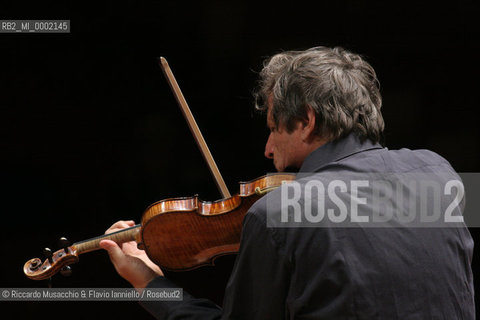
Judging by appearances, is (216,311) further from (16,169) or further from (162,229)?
(16,169)

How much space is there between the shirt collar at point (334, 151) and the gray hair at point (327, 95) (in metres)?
0.02

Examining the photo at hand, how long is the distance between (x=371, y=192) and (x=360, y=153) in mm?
117

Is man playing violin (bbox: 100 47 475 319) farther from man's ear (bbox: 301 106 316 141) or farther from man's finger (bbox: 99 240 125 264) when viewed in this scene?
man's finger (bbox: 99 240 125 264)

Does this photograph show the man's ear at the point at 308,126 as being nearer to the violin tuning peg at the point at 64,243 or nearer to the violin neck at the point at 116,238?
the violin neck at the point at 116,238

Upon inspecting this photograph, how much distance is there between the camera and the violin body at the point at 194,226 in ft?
4.71

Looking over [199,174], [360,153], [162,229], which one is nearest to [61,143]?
[199,174]

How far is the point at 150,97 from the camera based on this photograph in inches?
79.4

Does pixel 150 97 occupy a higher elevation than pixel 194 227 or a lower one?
higher

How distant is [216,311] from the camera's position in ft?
3.94

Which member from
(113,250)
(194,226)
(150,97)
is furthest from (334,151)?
(150,97)

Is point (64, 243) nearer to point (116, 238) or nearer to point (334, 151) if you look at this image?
point (116, 238)

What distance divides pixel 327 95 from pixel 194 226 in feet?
1.59

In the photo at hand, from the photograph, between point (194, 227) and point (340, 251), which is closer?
point (340, 251)

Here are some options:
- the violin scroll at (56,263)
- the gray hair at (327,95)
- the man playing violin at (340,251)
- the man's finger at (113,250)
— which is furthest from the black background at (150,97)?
the man playing violin at (340,251)
